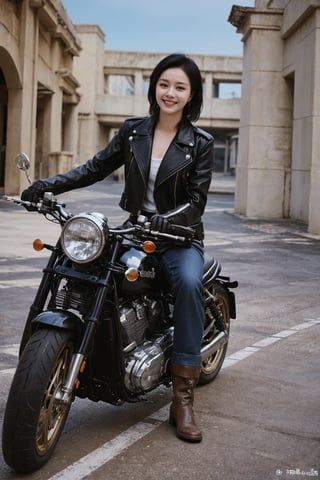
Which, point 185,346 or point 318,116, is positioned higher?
point 318,116

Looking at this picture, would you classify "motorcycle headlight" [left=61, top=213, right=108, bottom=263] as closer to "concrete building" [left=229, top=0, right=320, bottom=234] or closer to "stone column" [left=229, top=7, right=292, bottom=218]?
"concrete building" [left=229, top=0, right=320, bottom=234]

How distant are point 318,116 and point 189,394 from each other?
49.3 ft

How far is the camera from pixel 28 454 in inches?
139

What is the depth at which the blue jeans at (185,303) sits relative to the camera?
13.7 ft

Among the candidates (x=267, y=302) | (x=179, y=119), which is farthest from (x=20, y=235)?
(x=179, y=119)

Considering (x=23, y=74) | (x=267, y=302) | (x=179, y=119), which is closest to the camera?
(x=179, y=119)

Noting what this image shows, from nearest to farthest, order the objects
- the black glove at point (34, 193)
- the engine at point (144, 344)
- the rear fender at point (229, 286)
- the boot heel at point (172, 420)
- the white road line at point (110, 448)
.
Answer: the white road line at point (110, 448) → the engine at point (144, 344) → the black glove at point (34, 193) → the boot heel at point (172, 420) → the rear fender at point (229, 286)

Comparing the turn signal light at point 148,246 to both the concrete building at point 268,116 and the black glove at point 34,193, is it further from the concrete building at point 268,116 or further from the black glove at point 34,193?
the concrete building at point 268,116

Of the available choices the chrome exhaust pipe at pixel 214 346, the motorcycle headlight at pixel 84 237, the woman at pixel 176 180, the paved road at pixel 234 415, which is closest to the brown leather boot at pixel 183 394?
the woman at pixel 176 180

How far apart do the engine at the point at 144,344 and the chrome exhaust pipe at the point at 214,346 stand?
1.34ft

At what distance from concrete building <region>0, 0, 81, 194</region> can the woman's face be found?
1887cm

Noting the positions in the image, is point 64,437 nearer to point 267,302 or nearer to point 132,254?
point 132,254

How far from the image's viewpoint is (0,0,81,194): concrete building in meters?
24.8

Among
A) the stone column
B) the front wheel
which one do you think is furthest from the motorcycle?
the stone column
